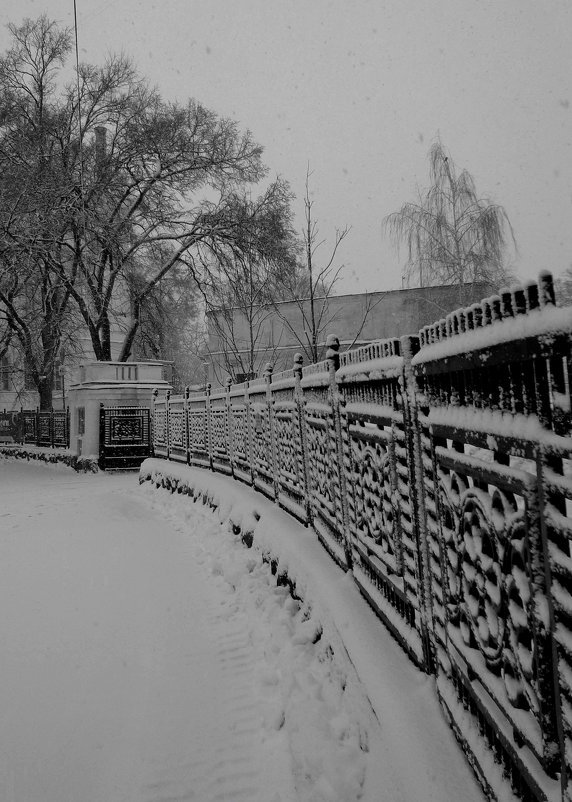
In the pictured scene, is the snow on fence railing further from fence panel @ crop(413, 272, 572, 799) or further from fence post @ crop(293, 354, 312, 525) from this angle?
fence post @ crop(293, 354, 312, 525)

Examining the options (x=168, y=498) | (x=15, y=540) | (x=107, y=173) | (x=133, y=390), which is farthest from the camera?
(x=107, y=173)

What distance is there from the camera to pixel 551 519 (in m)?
1.27

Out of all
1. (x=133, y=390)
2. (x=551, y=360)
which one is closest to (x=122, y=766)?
(x=551, y=360)

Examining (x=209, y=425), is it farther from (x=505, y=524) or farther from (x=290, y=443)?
(x=505, y=524)

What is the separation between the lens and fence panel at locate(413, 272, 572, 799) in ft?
4.17

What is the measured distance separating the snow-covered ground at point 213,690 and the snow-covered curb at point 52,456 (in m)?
12.7

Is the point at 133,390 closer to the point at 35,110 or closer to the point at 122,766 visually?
the point at 35,110

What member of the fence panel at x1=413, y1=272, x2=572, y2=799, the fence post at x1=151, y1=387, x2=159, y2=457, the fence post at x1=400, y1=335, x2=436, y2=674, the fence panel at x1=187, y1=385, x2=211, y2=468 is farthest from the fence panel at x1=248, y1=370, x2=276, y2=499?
the fence post at x1=151, y1=387, x2=159, y2=457

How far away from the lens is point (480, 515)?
1.70 metres

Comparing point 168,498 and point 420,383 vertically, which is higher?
point 420,383

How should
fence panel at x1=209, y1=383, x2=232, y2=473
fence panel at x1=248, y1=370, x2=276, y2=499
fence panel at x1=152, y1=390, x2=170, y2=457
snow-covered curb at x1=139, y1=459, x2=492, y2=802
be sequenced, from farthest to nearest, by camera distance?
fence panel at x1=152, y1=390, x2=170, y2=457, fence panel at x1=209, y1=383, x2=232, y2=473, fence panel at x1=248, y1=370, x2=276, y2=499, snow-covered curb at x1=139, y1=459, x2=492, y2=802

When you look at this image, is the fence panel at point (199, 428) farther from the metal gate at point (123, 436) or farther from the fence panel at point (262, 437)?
the metal gate at point (123, 436)

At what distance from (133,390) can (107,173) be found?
8.73 metres

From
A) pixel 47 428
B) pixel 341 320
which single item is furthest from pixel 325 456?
pixel 341 320
